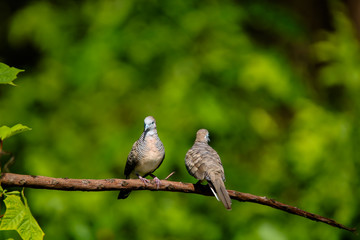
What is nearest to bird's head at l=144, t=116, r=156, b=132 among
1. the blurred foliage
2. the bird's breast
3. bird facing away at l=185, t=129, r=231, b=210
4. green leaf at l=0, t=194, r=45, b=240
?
the bird's breast

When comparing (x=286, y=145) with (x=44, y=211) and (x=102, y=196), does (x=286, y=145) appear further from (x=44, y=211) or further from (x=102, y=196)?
(x=44, y=211)

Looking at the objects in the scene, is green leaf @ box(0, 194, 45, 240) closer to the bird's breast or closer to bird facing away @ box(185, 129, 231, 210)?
bird facing away @ box(185, 129, 231, 210)

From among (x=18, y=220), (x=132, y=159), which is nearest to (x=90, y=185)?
(x=18, y=220)

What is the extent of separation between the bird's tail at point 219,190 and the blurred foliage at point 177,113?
2.67 metres

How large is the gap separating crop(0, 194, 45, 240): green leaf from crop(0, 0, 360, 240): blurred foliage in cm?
299

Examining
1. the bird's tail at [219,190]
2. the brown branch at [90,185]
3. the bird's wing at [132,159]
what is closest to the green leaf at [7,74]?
the brown branch at [90,185]

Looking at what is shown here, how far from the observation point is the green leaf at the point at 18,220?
162 centimetres

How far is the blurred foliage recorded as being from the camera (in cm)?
507

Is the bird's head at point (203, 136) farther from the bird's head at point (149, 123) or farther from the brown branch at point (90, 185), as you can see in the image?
the brown branch at point (90, 185)

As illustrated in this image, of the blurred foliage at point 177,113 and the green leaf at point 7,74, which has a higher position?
the green leaf at point 7,74

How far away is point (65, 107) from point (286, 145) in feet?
8.92

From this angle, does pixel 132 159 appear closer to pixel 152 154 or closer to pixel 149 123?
pixel 152 154

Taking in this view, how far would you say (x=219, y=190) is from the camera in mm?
2045

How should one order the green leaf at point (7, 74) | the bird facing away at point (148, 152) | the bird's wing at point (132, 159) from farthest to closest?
the bird's wing at point (132, 159), the bird facing away at point (148, 152), the green leaf at point (7, 74)
